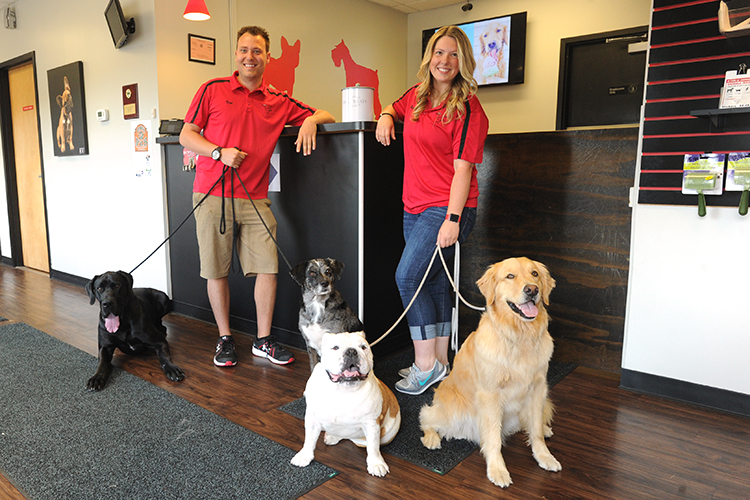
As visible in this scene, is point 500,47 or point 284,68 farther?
point 500,47

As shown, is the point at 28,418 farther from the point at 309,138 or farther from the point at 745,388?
the point at 745,388

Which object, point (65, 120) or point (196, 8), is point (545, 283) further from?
point (65, 120)

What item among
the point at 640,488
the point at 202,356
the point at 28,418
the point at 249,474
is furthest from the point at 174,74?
the point at 640,488

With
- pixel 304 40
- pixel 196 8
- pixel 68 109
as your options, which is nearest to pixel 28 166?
pixel 68 109

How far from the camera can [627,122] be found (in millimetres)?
4898

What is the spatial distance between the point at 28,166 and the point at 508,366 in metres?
5.88

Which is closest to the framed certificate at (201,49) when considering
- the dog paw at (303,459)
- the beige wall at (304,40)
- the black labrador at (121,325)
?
the beige wall at (304,40)

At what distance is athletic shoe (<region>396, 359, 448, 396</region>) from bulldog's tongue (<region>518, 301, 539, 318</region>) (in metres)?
0.90

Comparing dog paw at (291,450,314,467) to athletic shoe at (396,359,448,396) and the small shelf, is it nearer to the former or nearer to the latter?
athletic shoe at (396,359,448,396)

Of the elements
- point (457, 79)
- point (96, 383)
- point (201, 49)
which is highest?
point (201, 49)

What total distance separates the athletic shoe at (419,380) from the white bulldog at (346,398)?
64cm

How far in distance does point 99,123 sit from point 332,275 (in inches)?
125

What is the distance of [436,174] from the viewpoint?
2.37 meters

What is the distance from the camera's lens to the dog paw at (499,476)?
5.67 feet
